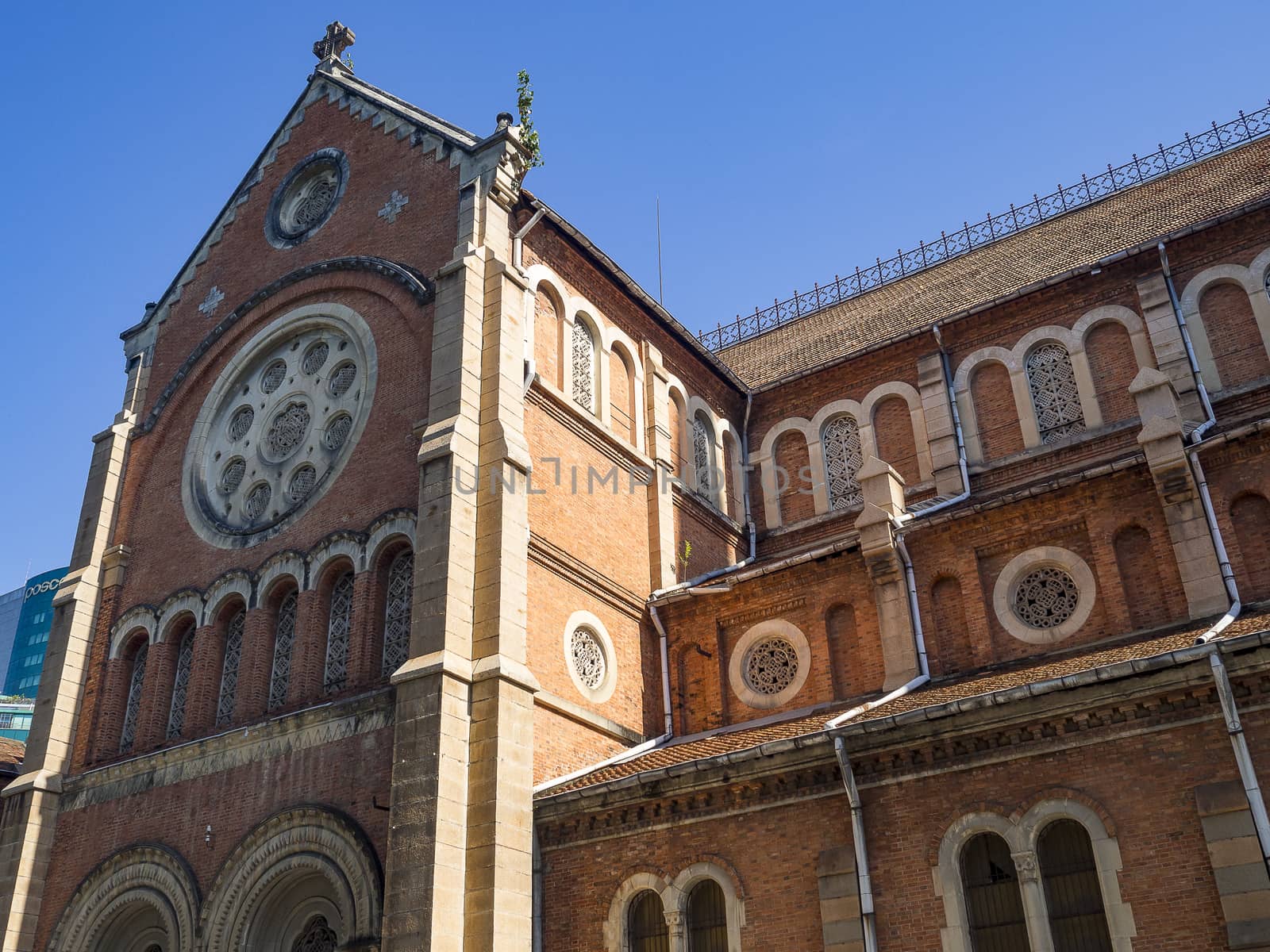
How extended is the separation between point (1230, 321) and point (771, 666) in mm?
10878

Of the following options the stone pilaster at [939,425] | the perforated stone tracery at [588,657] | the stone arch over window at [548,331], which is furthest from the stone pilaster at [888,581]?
the stone arch over window at [548,331]

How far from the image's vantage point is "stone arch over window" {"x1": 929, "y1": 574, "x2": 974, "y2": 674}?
19344mm

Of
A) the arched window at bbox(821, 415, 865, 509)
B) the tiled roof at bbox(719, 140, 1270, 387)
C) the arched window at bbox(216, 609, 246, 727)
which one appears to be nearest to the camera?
the arched window at bbox(216, 609, 246, 727)

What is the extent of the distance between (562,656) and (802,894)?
19.4 feet

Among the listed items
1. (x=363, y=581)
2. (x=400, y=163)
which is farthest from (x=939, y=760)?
(x=400, y=163)

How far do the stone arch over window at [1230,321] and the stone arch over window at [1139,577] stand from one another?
221 inches

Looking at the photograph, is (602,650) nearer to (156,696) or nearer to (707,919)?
(707,919)

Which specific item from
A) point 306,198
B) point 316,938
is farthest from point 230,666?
point 306,198

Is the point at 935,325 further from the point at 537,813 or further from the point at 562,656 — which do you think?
the point at 537,813

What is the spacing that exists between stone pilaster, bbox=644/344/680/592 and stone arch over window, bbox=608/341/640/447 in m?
0.40

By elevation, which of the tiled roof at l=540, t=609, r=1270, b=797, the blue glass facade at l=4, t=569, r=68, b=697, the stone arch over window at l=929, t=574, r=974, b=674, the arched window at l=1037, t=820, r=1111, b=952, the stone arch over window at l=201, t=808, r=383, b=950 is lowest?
the arched window at l=1037, t=820, r=1111, b=952

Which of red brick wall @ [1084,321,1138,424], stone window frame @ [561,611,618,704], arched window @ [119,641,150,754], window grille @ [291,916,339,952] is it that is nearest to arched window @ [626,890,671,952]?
stone window frame @ [561,611,618,704]

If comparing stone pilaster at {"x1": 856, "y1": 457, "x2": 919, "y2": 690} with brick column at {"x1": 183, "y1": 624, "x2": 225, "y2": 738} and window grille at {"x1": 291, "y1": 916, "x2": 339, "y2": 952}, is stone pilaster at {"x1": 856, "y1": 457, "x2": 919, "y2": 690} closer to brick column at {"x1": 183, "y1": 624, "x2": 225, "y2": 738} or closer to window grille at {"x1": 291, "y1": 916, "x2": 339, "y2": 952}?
window grille at {"x1": 291, "y1": 916, "x2": 339, "y2": 952}

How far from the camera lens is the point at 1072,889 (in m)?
14.3
